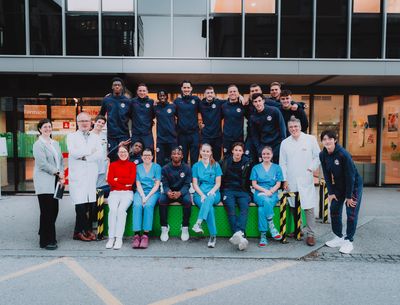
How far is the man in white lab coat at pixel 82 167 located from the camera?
6.10 metres

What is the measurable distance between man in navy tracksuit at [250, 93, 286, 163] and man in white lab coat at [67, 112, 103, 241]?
2878 millimetres

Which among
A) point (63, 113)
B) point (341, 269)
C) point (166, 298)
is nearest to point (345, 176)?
point (341, 269)

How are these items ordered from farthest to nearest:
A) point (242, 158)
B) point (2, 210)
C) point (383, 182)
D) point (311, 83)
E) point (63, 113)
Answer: point (383, 182), point (311, 83), point (63, 113), point (2, 210), point (242, 158)

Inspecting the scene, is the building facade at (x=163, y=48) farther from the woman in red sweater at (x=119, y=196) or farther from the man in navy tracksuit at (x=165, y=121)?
the woman in red sweater at (x=119, y=196)

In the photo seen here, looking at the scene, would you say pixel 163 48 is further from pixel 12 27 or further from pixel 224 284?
pixel 224 284

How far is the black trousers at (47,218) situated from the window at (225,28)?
6.46 meters

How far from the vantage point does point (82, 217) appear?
625 cm

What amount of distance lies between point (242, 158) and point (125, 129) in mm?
2708

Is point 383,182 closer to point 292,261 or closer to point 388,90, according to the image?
point 388,90

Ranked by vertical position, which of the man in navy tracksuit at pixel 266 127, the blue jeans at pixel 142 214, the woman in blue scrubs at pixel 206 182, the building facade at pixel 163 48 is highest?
the building facade at pixel 163 48

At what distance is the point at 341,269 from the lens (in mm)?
5105

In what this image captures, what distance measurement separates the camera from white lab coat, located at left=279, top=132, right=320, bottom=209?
619cm

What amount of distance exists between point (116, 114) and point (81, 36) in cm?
401

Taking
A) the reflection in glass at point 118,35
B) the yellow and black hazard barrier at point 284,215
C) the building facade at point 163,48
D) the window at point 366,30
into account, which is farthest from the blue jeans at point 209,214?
the window at point 366,30
